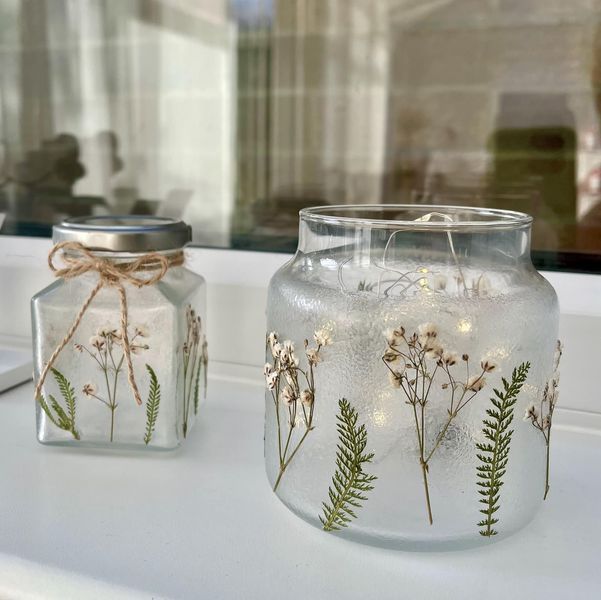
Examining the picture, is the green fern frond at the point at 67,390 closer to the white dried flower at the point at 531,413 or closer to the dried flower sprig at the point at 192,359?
the dried flower sprig at the point at 192,359

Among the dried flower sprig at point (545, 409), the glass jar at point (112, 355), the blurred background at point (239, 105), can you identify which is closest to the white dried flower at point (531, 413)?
the dried flower sprig at point (545, 409)

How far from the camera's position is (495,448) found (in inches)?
11.4

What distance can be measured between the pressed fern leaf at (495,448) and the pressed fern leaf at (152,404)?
199mm

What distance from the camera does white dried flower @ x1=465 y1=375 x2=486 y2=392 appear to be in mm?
285

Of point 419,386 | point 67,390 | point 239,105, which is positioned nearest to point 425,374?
point 419,386

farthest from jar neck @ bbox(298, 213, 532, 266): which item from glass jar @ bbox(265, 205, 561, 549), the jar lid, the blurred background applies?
the blurred background

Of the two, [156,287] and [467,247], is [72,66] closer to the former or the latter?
[156,287]

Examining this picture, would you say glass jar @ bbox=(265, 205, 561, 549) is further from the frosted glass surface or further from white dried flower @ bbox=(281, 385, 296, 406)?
the frosted glass surface

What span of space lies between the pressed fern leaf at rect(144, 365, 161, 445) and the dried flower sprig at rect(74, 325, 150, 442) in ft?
0.06

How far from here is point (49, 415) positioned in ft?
1.31

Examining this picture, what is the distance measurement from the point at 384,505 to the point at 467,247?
0.13 meters

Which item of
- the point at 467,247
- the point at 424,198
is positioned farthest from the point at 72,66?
the point at 467,247

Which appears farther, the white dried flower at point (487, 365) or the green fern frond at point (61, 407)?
the green fern frond at point (61, 407)

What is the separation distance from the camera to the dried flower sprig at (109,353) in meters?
0.39
